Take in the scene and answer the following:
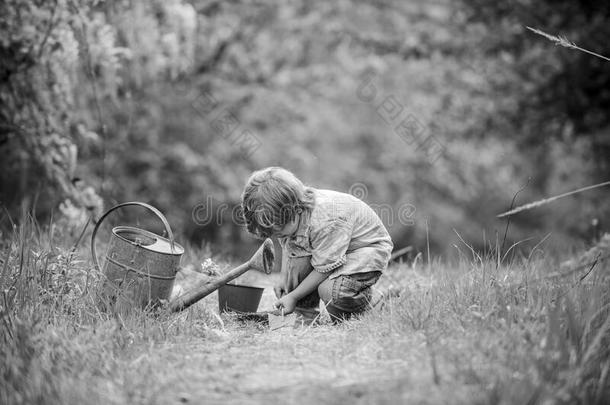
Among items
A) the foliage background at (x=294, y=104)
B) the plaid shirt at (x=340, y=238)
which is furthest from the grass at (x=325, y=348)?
the foliage background at (x=294, y=104)

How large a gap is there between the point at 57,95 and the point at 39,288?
185 centimetres

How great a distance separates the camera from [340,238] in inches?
115

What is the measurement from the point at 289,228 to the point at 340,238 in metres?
→ 0.27

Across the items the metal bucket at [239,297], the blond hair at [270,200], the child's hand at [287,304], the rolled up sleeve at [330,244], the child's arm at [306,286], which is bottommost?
the metal bucket at [239,297]

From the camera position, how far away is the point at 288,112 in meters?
7.98

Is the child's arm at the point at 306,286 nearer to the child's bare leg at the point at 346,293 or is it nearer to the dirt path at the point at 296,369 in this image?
the child's bare leg at the point at 346,293

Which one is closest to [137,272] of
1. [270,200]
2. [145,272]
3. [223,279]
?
[145,272]

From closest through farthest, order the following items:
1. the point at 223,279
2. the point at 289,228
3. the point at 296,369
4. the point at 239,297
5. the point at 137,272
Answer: the point at 296,369 < the point at 137,272 < the point at 223,279 < the point at 289,228 < the point at 239,297

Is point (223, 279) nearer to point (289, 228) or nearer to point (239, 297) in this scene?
point (239, 297)

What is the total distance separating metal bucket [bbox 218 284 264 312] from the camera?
9.96 ft

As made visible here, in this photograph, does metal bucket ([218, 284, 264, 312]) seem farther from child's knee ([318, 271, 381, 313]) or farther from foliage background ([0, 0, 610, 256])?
foliage background ([0, 0, 610, 256])

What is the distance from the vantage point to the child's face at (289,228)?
2910 millimetres

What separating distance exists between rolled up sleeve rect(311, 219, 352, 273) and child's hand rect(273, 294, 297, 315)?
0.68 ft

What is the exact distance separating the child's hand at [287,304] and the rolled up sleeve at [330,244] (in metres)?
0.21
